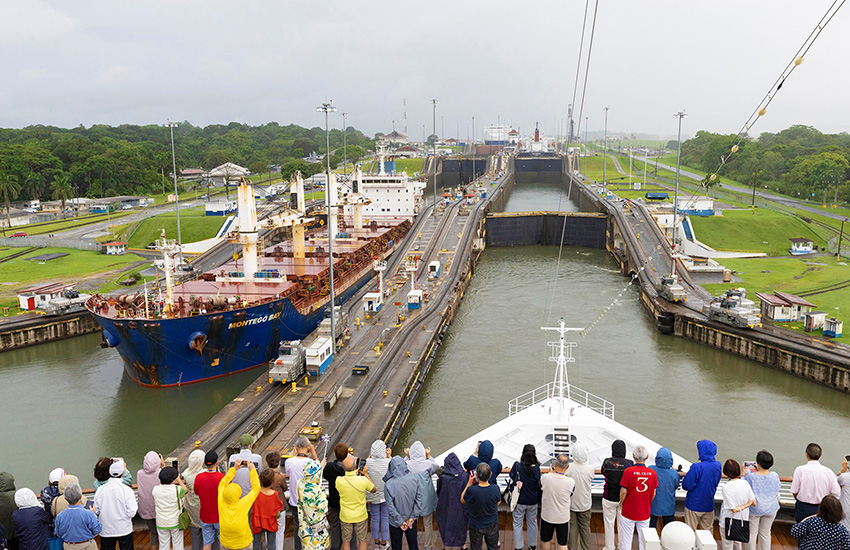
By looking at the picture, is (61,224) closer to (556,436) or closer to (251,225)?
(251,225)

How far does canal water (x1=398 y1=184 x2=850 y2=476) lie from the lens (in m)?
24.7

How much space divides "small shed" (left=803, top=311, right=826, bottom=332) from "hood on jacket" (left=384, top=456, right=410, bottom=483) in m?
30.7

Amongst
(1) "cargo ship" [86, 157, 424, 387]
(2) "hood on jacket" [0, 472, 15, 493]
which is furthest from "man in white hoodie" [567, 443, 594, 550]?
(1) "cargo ship" [86, 157, 424, 387]

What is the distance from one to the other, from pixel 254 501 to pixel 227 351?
2269cm

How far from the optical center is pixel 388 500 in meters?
9.36

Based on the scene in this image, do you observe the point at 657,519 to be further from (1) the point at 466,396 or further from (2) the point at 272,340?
(2) the point at 272,340

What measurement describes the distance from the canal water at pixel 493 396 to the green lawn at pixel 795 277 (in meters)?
7.07

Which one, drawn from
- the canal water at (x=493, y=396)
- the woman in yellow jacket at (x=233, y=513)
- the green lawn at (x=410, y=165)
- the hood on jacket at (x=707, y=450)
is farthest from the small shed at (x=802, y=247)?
A: the green lawn at (x=410, y=165)

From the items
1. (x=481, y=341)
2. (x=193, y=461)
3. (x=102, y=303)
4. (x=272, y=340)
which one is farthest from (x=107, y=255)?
(x=193, y=461)

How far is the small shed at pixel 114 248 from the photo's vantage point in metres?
58.0

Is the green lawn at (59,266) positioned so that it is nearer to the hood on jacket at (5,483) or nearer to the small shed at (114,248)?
the small shed at (114,248)

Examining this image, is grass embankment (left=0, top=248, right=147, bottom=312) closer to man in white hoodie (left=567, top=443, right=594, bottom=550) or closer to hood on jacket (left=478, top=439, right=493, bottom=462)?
hood on jacket (left=478, top=439, right=493, bottom=462)

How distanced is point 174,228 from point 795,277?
55.9 metres

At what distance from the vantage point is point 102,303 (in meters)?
32.1
